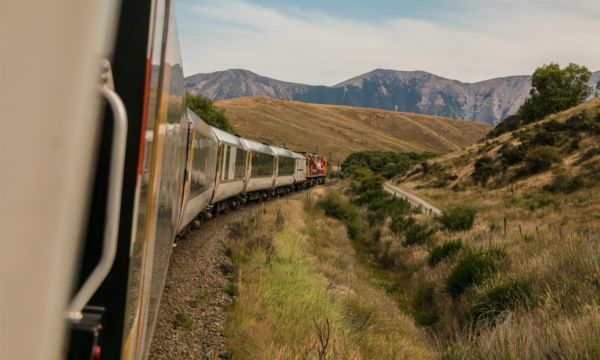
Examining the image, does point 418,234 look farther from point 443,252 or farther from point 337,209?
point 337,209

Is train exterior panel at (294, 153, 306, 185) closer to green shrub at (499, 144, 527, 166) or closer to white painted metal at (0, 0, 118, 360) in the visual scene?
green shrub at (499, 144, 527, 166)

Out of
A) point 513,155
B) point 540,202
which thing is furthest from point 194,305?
point 513,155

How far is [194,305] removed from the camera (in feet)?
28.3

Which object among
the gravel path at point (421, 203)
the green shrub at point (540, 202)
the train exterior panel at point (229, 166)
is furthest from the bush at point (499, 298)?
the green shrub at point (540, 202)

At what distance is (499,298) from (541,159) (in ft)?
108

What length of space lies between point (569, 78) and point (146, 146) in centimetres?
8905

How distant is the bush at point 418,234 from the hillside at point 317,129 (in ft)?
343

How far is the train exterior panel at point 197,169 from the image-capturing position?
11711 millimetres

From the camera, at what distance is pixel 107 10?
1.28m

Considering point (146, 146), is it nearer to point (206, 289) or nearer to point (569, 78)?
point (206, 289)

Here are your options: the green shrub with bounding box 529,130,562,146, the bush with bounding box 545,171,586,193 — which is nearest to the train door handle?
the bush with bounding box 545,171,586,193

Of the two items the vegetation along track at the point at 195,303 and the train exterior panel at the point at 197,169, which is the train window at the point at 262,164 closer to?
the train exterior panel at the point at 197,169

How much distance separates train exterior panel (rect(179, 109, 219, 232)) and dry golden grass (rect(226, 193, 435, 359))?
131 centimetres

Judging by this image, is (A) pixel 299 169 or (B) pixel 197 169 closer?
(B) pixel 197 169
